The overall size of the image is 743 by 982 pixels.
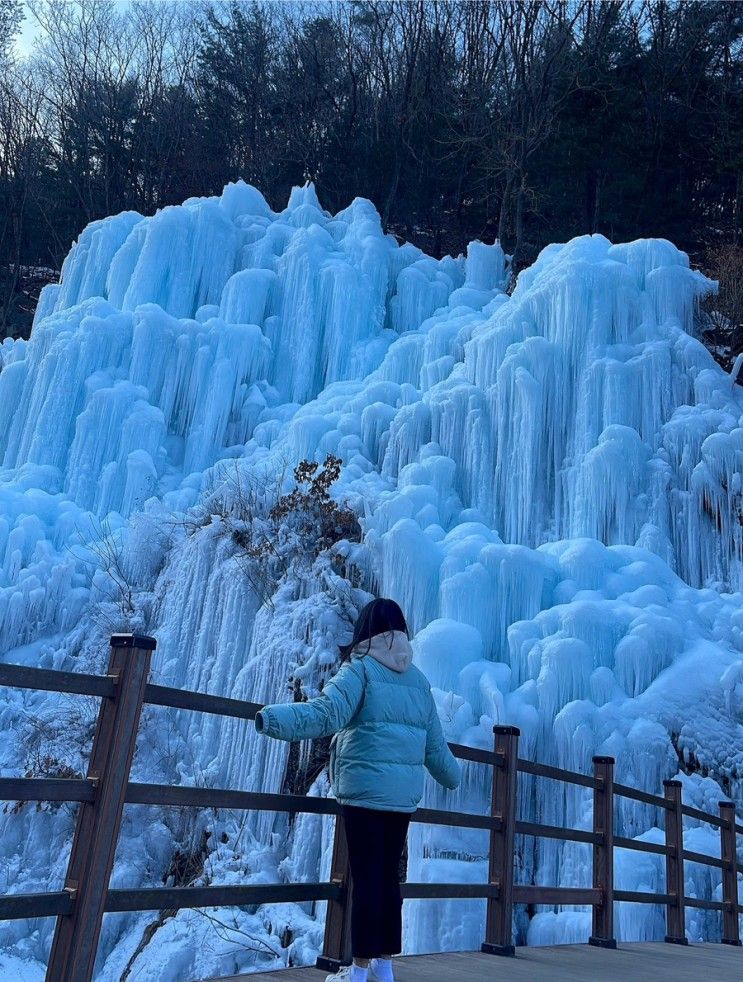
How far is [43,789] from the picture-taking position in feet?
8.94

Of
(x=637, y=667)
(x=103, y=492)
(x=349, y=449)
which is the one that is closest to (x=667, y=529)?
(x=637, y=667)

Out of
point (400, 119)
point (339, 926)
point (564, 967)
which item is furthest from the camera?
point (400, 119)

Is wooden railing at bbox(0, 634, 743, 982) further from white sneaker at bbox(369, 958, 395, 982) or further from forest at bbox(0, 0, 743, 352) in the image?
forest at bbox(0, 0, 743, 352)

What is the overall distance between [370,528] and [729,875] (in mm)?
5316

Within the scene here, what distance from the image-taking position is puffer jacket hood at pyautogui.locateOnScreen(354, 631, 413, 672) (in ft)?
11.4

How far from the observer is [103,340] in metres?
15.7

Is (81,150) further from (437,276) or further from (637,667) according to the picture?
(637,667)

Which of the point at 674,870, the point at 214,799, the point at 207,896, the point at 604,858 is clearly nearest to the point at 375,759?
the point at 214,799

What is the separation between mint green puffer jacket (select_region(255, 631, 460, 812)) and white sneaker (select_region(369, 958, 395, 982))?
1.67 ft

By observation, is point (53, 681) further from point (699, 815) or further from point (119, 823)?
point (699, 815)

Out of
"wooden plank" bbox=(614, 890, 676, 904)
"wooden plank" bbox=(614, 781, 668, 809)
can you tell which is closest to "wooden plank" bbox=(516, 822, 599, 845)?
"wooden plank" bbox=(614, 781, 668, 809)

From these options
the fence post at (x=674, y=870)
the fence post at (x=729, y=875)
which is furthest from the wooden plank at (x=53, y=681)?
the fence post at (x=729, y=875)

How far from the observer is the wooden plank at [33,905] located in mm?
2549

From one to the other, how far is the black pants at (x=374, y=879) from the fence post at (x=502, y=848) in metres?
1.56
